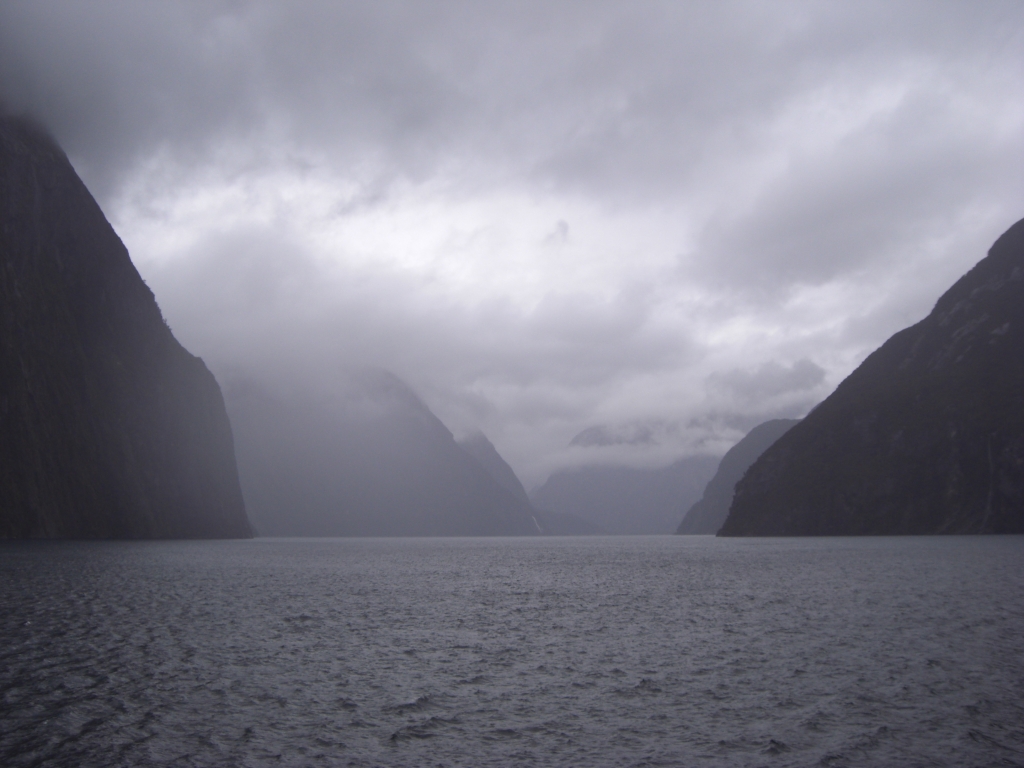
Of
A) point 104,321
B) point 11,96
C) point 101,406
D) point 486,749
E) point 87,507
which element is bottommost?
point 486,749

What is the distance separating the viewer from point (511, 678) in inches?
1266

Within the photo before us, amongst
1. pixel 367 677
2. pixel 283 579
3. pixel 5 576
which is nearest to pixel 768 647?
pixel 367 677

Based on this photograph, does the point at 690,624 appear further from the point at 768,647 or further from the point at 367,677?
the point at 367,677

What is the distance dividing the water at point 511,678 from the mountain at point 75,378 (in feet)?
246

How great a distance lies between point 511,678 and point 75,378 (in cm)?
13788

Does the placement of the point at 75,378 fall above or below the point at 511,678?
above

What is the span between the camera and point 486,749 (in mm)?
22578

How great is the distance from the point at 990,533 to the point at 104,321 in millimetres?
200594

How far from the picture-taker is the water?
882 inches

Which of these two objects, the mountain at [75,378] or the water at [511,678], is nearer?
the water at [511,678]

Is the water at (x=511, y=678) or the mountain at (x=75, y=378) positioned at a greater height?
the mountain at (x=75, y=378)

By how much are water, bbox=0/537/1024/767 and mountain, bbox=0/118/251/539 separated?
74917 mm

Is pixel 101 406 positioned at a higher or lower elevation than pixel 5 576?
higher

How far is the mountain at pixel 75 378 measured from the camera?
412 feet
